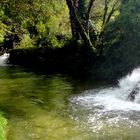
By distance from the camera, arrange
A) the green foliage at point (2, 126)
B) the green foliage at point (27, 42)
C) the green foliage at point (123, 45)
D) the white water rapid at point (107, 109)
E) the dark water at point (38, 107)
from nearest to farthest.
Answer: the green foliage at point (2, 126) → the dark water at point (38, 107) → the white water rapid at point (107, 109) → the green foliage at point (123, 45) → the green foliage at point (27, 42)

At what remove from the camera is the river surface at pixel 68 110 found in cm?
1620

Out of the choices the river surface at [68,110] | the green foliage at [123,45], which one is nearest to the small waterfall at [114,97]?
the river surface at [68,110]

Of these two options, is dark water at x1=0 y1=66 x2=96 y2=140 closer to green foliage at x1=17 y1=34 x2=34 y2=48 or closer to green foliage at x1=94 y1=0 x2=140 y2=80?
green foliage at x1=94 y1=0 x2=140 y2=80

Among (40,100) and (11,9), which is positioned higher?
(11,9)

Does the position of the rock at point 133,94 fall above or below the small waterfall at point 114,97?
above

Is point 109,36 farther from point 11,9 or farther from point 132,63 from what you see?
point 11,9

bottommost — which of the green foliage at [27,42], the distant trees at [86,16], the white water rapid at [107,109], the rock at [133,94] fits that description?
the white water rapid at [107,109]

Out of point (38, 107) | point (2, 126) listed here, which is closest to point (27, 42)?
point (38, 107)

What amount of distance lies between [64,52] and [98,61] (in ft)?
17.3

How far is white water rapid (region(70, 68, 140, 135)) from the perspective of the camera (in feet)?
56.2

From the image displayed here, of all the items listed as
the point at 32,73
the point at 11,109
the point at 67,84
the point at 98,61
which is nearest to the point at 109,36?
the point at 98,61

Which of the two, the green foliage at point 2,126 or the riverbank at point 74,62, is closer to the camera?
the green foliage at point 2,126

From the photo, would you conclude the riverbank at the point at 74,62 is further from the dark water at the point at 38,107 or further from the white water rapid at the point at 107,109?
the white water rapid at the point at 107,109

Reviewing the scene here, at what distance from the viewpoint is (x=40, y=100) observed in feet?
73.6
